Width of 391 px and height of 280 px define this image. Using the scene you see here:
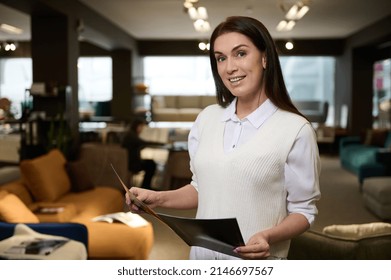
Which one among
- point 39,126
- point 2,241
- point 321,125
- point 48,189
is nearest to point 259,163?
point 321,125

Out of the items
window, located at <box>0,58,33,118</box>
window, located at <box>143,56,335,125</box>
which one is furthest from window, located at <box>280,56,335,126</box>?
window, located at <box>0,58,33,118</box>

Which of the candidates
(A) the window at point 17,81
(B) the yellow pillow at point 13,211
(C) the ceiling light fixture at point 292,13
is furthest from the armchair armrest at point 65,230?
(A) the window at point 17,81

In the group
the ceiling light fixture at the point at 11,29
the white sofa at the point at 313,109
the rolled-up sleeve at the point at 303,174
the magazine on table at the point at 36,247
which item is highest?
the ceiling light fixture at the point at 11,29

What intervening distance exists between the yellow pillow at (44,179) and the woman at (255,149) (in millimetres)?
1933

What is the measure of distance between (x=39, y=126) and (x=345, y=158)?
11.2 ft

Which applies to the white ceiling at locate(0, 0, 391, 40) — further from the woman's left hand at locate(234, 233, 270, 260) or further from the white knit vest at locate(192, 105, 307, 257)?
the woman's left hand at locate(234, 233, 270, 260)

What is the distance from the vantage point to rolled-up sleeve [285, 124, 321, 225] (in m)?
1.03

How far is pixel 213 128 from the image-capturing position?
3.61 ft

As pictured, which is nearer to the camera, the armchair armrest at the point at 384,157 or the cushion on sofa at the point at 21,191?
the armchair armrest at the point at 384,157

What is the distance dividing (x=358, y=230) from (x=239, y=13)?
675 millimetres

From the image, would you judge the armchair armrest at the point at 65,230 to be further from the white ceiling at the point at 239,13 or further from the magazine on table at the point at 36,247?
the white ceiling at the point at 239,13

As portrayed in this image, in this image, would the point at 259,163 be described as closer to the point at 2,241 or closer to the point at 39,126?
the point at 2,241

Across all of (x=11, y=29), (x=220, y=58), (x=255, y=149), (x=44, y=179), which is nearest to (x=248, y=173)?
(x=255, y=149)

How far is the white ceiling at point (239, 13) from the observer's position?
1.46m
